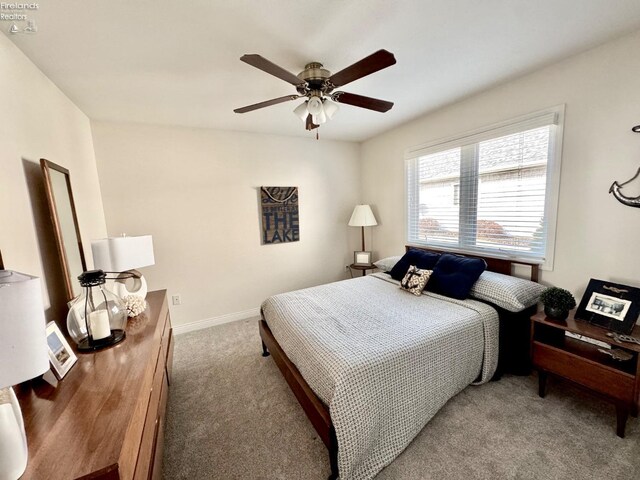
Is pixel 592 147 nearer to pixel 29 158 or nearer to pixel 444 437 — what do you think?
pixel 444 437

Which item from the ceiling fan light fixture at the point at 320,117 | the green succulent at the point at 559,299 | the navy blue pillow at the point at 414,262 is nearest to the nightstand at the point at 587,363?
the green succulent at the point at 559,299

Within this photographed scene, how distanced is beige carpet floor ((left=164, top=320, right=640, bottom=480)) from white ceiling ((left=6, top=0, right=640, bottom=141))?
2.42 m

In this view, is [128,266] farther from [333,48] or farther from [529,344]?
[529,344]

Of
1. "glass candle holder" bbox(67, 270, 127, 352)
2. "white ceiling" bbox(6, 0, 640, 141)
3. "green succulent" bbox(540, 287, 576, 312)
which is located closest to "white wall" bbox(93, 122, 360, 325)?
"white ceiling" bbox(6, 0, 640, 141)

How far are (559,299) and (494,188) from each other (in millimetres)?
1129

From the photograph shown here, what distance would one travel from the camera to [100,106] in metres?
2.29

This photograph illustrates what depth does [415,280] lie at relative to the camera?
2467 mm

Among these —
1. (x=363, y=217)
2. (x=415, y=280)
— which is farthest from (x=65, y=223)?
(x=363, y=217)

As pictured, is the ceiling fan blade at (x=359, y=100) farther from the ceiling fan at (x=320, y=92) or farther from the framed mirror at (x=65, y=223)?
the framed mirror at (x=65, y=223)

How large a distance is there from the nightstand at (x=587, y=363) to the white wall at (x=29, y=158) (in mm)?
3118

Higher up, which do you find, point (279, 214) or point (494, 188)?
point (494, 188)

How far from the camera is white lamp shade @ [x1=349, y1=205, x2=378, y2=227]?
12.1 feet

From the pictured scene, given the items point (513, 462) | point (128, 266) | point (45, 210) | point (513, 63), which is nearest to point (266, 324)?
point (128, 266)

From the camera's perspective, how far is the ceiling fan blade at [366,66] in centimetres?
127
